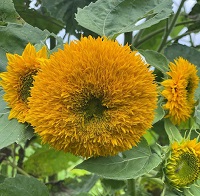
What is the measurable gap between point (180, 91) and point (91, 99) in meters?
0.21

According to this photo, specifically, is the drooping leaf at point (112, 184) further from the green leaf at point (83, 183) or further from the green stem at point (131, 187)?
the green leaf at point (83, 183)

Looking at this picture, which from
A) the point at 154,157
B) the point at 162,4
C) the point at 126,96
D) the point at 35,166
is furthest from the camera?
the point at 35,166

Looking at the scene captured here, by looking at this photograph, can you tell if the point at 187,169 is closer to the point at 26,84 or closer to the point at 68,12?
the point at 26,84

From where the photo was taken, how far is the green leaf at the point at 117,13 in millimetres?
841

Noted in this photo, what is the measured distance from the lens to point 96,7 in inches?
33.9

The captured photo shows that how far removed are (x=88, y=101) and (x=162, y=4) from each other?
0.29 metres

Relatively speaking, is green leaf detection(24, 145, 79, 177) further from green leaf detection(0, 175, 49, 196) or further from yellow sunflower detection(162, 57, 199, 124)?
yellow sunflower detection(162, 57, 199, 124)

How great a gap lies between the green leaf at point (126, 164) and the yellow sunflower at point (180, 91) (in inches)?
3.2

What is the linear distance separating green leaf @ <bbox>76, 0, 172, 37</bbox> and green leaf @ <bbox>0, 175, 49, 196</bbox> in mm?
281

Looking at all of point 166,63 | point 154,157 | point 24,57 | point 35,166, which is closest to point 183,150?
point 154,157

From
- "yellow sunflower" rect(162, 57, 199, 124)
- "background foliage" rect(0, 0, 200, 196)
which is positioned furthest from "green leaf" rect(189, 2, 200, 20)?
"yellow sunflower" rect(162, 57, 199, 124)

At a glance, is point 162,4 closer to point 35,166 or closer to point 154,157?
point 154,157

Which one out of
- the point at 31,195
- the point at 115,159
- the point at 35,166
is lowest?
the point at 35,166

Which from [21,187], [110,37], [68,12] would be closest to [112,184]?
[21,187]
